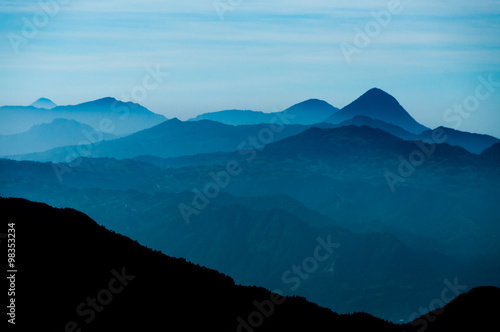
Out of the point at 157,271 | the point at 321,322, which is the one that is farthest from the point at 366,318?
the point at 157,271

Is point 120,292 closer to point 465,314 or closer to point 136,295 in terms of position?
point 136,295
